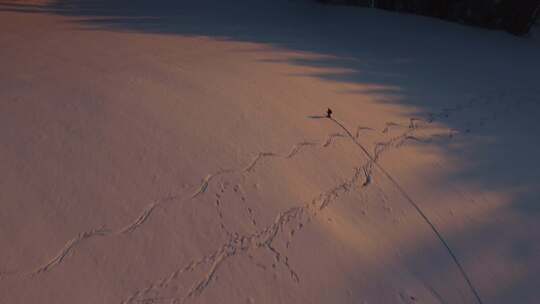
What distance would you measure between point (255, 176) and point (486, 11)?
5.83m

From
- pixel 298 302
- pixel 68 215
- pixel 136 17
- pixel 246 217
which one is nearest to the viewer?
pixel 298 302

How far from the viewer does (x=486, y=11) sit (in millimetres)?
5242

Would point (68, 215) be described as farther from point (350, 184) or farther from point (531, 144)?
point (531, 144)

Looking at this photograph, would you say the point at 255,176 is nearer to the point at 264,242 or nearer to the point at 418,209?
the point at 264,242

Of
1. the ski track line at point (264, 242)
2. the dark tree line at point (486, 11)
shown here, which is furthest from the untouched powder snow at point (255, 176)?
the dark tree line at point (486, 11)

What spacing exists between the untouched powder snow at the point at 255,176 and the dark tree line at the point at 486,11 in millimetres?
2204

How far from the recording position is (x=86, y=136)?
2.10 meters

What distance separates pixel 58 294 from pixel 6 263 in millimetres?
326

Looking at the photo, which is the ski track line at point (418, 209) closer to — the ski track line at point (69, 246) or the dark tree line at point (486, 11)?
the ski track line at point (69, 246)

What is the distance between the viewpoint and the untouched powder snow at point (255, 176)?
1.53 meters

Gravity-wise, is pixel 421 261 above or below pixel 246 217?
below

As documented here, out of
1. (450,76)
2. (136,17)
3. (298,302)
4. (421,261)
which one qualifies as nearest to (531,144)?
(450,76)

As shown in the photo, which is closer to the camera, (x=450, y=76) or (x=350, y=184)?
(x=350, y=184)

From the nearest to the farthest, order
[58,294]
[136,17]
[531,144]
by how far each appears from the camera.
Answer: [58,294] → [531,144] → [136,17]
